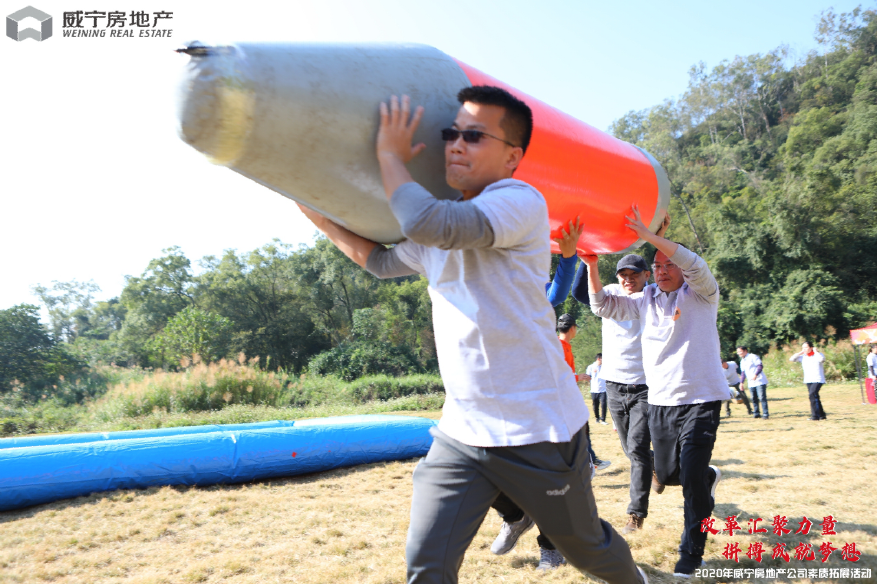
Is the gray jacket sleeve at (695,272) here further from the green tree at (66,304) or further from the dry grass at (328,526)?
the green tree at (66,304)

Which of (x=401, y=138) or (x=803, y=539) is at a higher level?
(x=401, y=138)

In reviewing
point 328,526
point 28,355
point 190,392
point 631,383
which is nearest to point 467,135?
A: point 631,383

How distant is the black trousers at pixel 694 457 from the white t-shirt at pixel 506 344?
187 cm

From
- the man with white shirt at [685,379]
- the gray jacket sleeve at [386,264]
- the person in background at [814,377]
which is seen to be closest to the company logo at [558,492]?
the gray jacket sleeve at [386,264]

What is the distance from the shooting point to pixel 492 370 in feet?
5.33

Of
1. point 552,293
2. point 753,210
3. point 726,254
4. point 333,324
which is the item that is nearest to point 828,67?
point 753,210

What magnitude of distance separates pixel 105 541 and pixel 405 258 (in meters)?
4.20

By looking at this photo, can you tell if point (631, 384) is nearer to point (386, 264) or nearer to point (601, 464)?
point (601, 464)

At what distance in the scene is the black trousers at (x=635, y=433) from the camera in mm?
3930

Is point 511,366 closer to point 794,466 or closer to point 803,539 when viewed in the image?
point 803,539

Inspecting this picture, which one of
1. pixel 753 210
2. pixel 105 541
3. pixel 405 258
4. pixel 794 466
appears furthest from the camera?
pixel 753 210

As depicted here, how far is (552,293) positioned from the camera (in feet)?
11.1

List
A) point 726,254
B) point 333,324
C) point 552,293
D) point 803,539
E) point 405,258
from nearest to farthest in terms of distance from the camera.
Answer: point 405,258 → point 552,293 → point 803,539 → point 726,254 → point 333,324

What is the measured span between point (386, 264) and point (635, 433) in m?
2.89
